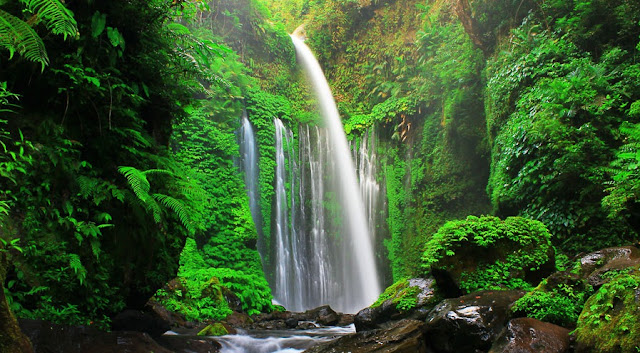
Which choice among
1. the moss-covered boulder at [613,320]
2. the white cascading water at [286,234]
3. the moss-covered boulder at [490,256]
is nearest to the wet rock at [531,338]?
the moss-covered boulder at [613,320]

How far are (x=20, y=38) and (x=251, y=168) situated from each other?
12.9 meters

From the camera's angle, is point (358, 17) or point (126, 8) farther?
point (358, 17)

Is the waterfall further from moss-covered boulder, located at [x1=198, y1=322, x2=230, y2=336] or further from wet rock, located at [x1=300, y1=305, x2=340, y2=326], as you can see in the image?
moss-covered boulder, located at [x1=198, y1=322, x2=230, y2=336]

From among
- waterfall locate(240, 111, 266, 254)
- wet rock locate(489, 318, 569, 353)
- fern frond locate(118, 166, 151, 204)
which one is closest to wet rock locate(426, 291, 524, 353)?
wet rock locate(489, 318, 569, 353)

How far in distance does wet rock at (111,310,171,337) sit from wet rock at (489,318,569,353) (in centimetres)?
422

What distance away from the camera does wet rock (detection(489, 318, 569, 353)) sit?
12.9 feet

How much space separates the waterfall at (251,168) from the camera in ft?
51.8

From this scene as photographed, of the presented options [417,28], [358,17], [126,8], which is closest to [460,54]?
[417,28]

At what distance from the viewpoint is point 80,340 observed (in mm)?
3607

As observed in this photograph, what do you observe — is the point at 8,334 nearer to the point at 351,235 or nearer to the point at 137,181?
the point at 137,181

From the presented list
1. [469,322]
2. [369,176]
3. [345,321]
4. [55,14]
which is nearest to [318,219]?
[369,176]

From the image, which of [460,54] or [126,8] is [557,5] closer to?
[460,54]

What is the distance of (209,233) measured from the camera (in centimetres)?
1405

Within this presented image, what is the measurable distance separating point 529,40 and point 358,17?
39.8 feet
